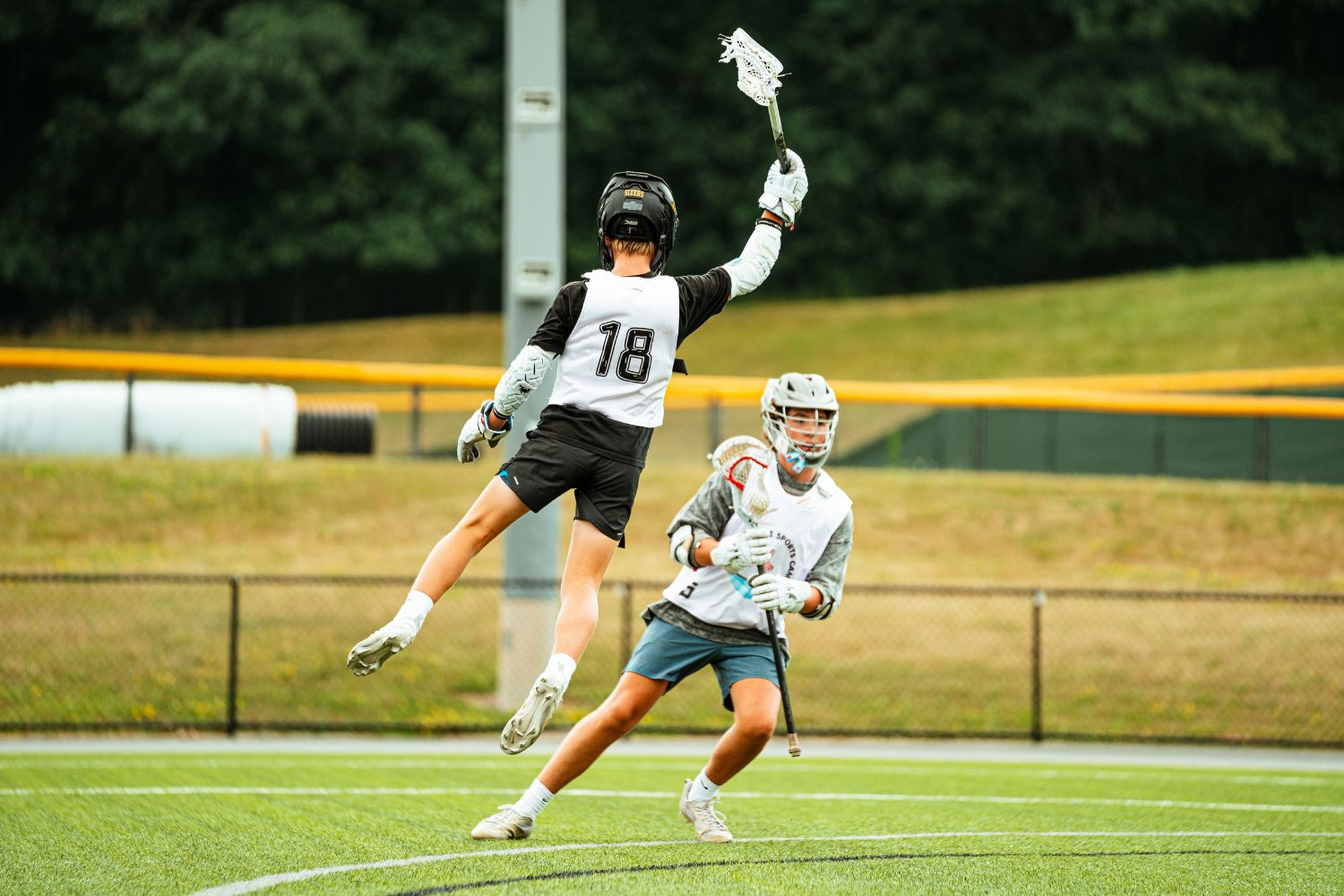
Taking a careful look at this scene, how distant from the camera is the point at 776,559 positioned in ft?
21.4

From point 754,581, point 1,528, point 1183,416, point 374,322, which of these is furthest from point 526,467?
point 374,322

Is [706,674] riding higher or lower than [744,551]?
lower

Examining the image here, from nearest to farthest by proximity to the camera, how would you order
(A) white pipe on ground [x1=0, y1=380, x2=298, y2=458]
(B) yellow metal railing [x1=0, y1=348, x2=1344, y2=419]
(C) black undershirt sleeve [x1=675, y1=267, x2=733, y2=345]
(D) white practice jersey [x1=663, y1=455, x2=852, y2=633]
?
(C) black undershirt sleeve [x1=675, y1=267, x2=733, y2=345], (D) white practice jersey [x1=663, y1=455, x2=852, y2=633], (A) white pipe on ground [x1=0, y1=380, x2=298, y2=458], (B) yellow metal railing [x1=0, y1=348, x2=1344, y2=419]

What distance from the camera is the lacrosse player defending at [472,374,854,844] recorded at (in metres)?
6.41

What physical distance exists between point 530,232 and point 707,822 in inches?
289

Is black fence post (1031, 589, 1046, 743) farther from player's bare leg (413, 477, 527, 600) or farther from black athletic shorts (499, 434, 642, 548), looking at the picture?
player's bare leg (413, 477, 527, 600)

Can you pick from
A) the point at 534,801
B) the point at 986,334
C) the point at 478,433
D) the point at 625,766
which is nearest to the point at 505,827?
the point at 534,801

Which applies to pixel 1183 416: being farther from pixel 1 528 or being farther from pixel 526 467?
pixel 526 467

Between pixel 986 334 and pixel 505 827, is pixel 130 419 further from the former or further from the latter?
pixel 986 334

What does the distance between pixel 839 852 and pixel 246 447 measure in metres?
14.0

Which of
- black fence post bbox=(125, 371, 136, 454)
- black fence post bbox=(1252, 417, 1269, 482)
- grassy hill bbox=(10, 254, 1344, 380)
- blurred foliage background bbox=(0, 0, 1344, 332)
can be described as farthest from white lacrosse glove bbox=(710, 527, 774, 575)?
blurred foliage background bbox=(0, 0, 1344, 332)

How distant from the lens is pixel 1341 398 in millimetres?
21734

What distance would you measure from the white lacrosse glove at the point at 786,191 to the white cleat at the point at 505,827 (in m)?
2.64

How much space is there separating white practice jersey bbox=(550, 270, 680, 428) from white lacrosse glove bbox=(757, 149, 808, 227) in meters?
0.60
